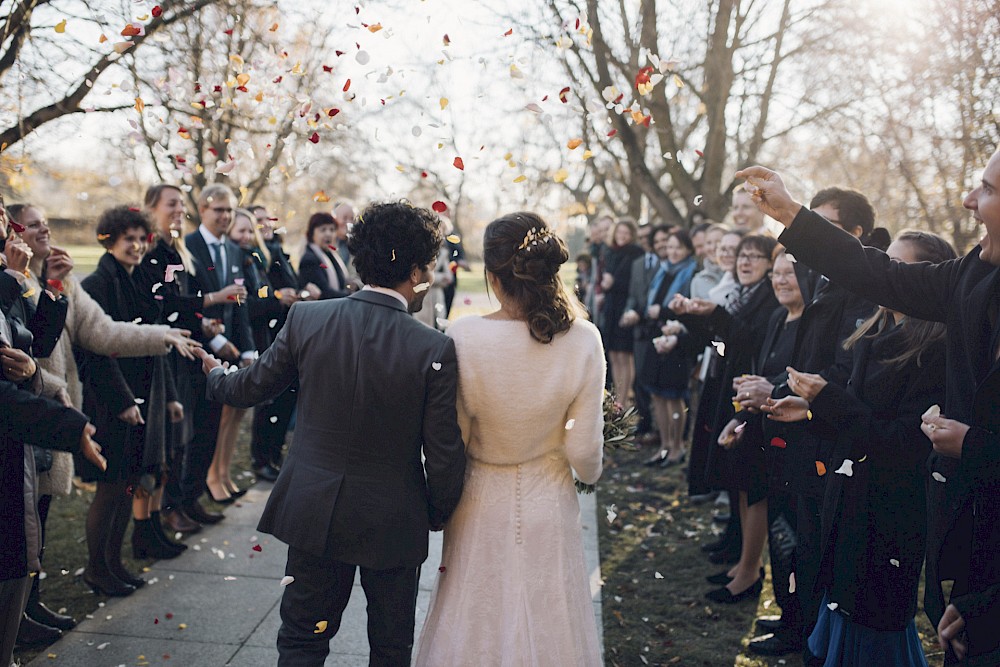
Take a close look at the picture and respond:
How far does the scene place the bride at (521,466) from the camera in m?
2.90

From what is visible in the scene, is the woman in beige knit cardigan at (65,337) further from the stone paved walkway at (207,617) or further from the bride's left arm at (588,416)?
the bride's left arm at (588,416)

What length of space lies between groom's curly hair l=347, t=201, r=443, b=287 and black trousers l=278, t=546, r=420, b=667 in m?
1.08

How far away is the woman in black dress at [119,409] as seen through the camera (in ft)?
15.6

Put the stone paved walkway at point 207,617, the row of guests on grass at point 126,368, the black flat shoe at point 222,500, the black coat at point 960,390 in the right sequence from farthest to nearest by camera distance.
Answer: the black flat shoe at point 222,500 → the stone paved walkway at point 207,617 → the row of guests on grass at point 126,368 → the black coat at point 960,390

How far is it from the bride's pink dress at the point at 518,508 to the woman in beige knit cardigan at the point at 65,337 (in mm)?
2103

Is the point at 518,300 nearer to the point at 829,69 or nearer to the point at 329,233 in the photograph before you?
the point at 329,233

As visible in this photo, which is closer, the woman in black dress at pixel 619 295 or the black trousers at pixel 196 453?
the black trousers at pixel 196 453

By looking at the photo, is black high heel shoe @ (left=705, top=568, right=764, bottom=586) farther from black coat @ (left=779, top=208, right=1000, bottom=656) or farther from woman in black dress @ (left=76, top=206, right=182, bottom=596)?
woman in black dress @ (left=76, top=206, right=182, bottom=596)

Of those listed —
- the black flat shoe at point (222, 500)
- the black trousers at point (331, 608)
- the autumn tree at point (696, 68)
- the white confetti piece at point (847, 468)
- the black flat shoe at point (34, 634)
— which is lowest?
the black flat shoe at point (222, 500)

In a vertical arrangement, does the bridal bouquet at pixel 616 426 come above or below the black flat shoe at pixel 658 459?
above

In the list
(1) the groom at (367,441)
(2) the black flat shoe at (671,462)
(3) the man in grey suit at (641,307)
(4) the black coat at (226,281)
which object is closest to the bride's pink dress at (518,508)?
(1) the groom at (367,441)

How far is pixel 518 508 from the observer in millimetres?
2986

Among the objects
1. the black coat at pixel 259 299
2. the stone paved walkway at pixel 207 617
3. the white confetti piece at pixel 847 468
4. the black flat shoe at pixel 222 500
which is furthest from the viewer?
the black coat at pixel 259 299

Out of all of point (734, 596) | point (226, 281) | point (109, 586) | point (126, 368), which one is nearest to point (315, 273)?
point (226, 281)
